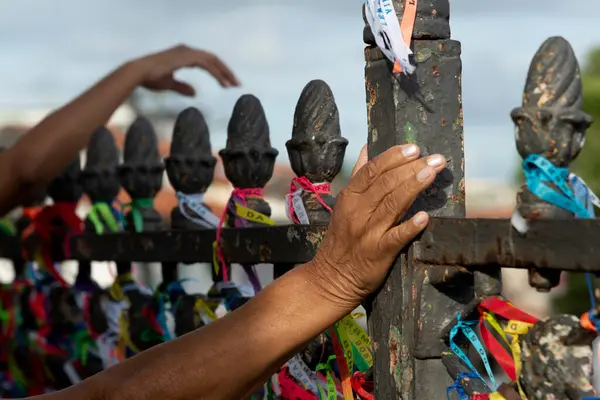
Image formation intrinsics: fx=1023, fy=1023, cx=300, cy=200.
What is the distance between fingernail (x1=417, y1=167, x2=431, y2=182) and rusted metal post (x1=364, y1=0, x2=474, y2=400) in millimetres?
189

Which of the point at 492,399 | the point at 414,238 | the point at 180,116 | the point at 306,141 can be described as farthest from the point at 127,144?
the point at 492,399

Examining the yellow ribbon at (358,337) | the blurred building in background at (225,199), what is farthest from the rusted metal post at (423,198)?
the blurred building in background at (225,199)

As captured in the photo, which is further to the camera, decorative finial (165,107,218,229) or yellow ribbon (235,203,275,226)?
decorative finial (165,107,218,229)

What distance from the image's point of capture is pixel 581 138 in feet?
5.11

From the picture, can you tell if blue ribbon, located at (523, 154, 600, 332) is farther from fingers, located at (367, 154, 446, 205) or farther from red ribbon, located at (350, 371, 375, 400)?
red ribbon, located at (350, 371, 375, 400)

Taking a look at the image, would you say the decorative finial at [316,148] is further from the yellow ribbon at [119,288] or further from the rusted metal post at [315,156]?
the yellow ribbon at [119,288]

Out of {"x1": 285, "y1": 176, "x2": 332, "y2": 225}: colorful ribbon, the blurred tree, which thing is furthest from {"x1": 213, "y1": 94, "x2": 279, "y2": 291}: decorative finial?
the blurred tree

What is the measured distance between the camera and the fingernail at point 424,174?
1.68 meters

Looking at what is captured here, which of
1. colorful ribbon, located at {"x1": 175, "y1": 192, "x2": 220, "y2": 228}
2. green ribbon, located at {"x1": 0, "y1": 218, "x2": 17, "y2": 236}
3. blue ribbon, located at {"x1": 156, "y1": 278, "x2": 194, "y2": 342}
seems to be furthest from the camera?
green ribbon, located at {"x1": 0, "y1": 218, "x2": 17, "y2": 236}

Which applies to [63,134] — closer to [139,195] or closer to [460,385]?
[139,195]

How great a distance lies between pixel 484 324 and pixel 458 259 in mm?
137

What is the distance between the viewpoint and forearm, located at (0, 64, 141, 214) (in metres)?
3.76

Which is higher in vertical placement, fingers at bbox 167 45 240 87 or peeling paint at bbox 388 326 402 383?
fingers at bbox 167 45 240 87

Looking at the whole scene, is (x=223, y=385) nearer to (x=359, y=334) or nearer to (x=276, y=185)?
(x=359, y=334)
